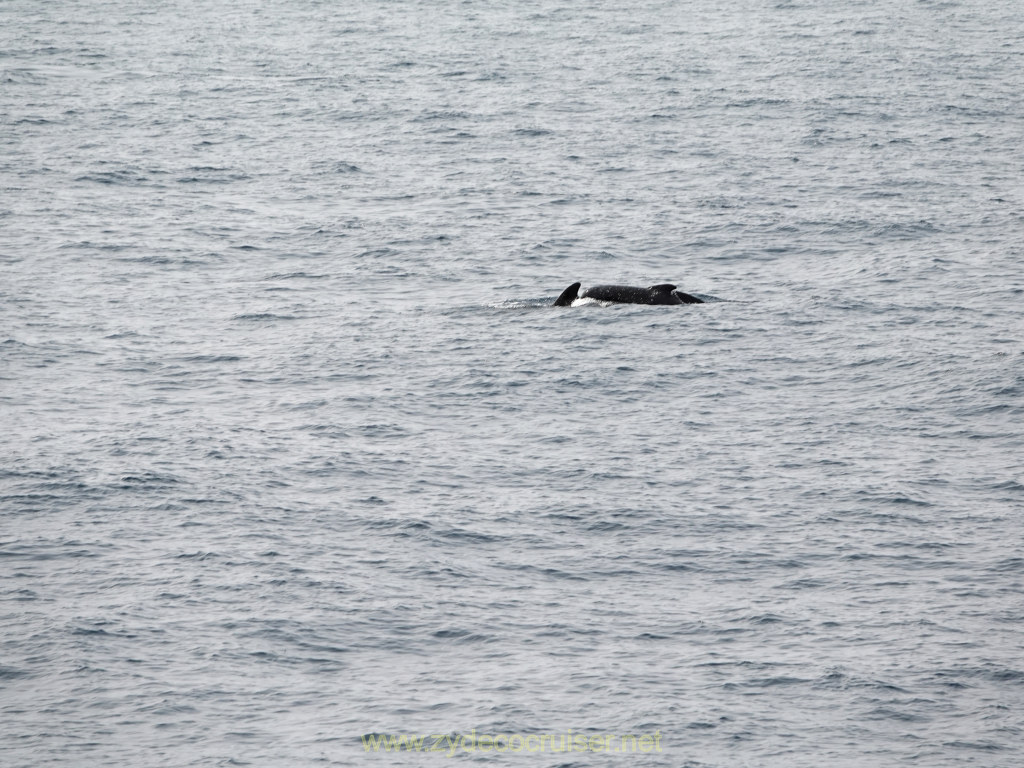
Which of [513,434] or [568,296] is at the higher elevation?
Result: [568,296]

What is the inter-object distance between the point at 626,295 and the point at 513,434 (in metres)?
9.59

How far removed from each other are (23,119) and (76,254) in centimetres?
2051

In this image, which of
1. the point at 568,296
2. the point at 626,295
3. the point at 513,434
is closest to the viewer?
the point at 513,434

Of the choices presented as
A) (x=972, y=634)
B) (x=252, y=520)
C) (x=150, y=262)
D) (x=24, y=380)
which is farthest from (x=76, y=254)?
(x=972, y=634)

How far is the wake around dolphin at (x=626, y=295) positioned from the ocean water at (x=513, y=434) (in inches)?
20.6

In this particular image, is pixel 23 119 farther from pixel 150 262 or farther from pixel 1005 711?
pixel 1005 711

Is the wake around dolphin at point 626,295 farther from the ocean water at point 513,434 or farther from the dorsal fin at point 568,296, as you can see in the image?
the ocean water at point 513,434

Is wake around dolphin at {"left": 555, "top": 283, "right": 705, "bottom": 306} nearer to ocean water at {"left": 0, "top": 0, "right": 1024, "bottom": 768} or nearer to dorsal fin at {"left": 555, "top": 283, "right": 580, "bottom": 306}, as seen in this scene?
dorsal fin at {"left": 555, "top": 283, "right": 580, "bottom": 306}

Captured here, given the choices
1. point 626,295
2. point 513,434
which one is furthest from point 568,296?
point 513,434

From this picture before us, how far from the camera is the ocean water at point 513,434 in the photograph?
2259 cm

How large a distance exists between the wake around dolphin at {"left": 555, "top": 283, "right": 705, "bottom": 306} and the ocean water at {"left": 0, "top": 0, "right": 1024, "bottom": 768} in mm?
524

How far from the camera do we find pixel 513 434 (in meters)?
32.7

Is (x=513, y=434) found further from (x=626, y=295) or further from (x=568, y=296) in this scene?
(x=626, y=295)

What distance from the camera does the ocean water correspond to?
22.6 meters
